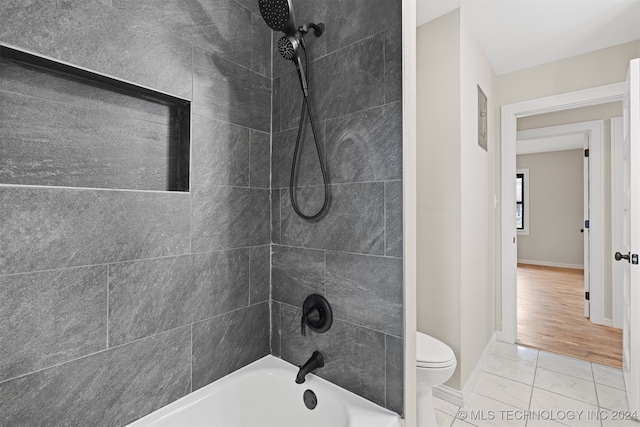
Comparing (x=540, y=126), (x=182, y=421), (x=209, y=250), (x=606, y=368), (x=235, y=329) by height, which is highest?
(x=540, y=126)

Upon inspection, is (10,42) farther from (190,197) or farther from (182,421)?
(182,421)

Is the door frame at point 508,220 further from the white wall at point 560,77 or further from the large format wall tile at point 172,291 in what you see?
the large format wall tile at point 172,291

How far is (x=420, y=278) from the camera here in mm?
2188

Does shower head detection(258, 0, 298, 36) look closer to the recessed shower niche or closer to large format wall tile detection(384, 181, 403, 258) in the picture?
the recessed shower niche

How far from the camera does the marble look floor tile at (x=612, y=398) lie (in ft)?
6.53

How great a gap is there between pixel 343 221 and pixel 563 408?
6.63ft

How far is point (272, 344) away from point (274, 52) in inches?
58.6

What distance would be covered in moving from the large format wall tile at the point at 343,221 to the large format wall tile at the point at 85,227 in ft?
1.57

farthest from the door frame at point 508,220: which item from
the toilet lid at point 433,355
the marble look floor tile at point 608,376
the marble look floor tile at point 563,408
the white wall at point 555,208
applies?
the white wall at point 555,208

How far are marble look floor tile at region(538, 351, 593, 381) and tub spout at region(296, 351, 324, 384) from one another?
2.24 m

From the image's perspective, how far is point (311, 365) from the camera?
130 cm

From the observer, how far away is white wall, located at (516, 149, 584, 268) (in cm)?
612

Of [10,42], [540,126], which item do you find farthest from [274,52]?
[540,126]

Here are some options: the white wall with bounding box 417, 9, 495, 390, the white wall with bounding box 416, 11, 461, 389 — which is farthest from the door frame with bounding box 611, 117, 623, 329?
the white wall with bounding box 416, 11, 461, 389
